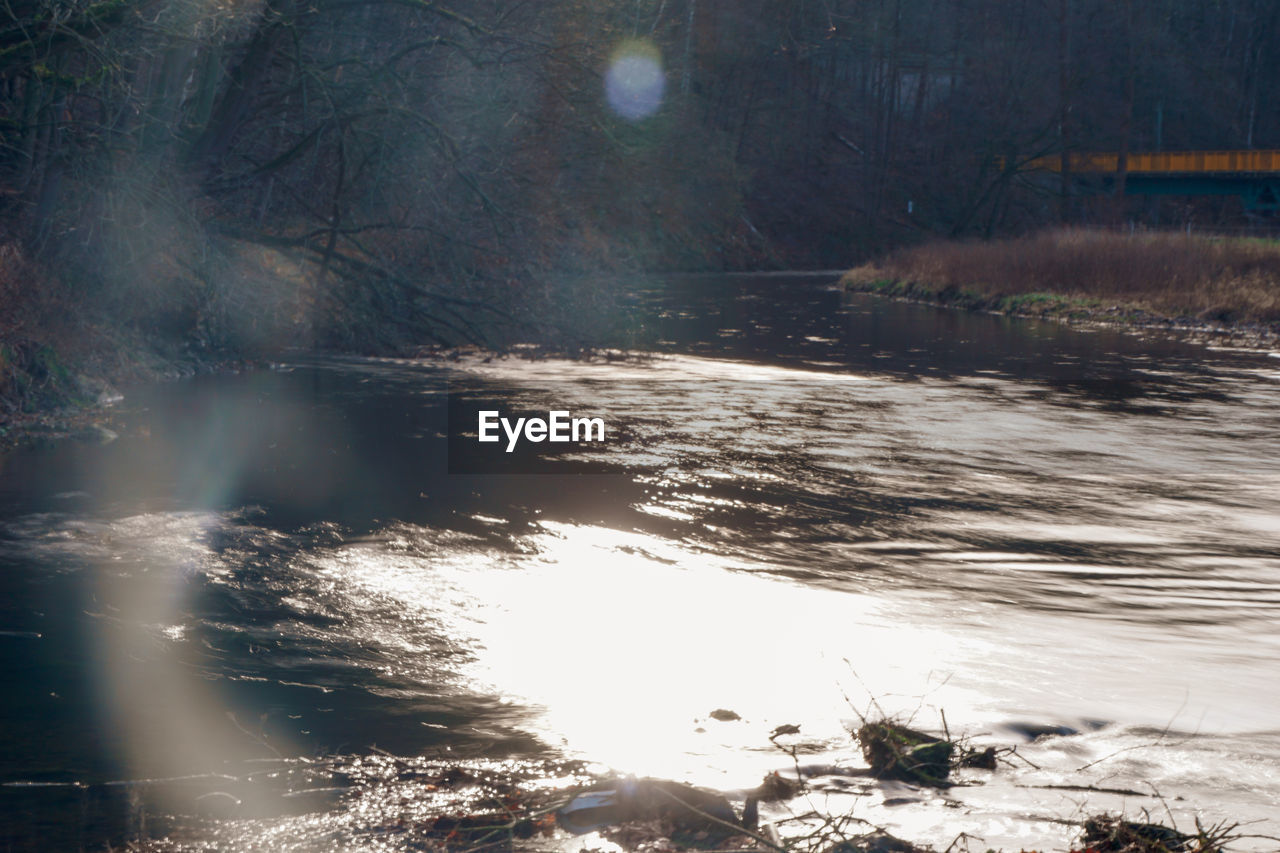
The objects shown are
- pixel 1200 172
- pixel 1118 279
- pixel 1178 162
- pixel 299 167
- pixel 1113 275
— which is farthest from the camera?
pixel 1178 162

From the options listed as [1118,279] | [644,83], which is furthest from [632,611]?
[644,83]

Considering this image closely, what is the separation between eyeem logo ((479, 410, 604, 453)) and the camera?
13.3 meters

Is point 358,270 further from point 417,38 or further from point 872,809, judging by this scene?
point 872,809

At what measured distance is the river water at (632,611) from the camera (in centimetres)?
490

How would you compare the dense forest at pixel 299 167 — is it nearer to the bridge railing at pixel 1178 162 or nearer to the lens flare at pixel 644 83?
the lens flare at pixel 644 83

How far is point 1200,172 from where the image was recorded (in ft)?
197

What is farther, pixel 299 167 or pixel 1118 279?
pixel 1118 279

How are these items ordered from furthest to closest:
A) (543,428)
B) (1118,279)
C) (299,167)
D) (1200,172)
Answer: (1200,172) < (1118,279) < (299,167) < (543,428)

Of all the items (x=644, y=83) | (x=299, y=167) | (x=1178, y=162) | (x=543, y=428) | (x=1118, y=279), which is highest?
(x=644, y=83)

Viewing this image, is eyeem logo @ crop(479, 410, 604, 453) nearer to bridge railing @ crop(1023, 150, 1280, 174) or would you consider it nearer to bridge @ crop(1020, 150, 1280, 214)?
bridge railing @ crop(1023, 150, 1280, 174)

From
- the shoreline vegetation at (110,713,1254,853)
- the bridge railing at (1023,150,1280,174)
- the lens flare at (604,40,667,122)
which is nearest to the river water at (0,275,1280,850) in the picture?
the shoreline vegetation at (110,713,1254,853)

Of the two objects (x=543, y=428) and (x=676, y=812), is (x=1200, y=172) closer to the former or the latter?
(x=543, y=428)

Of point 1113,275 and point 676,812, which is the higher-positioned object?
point 1113,275

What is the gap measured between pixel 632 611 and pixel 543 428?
6.66m
